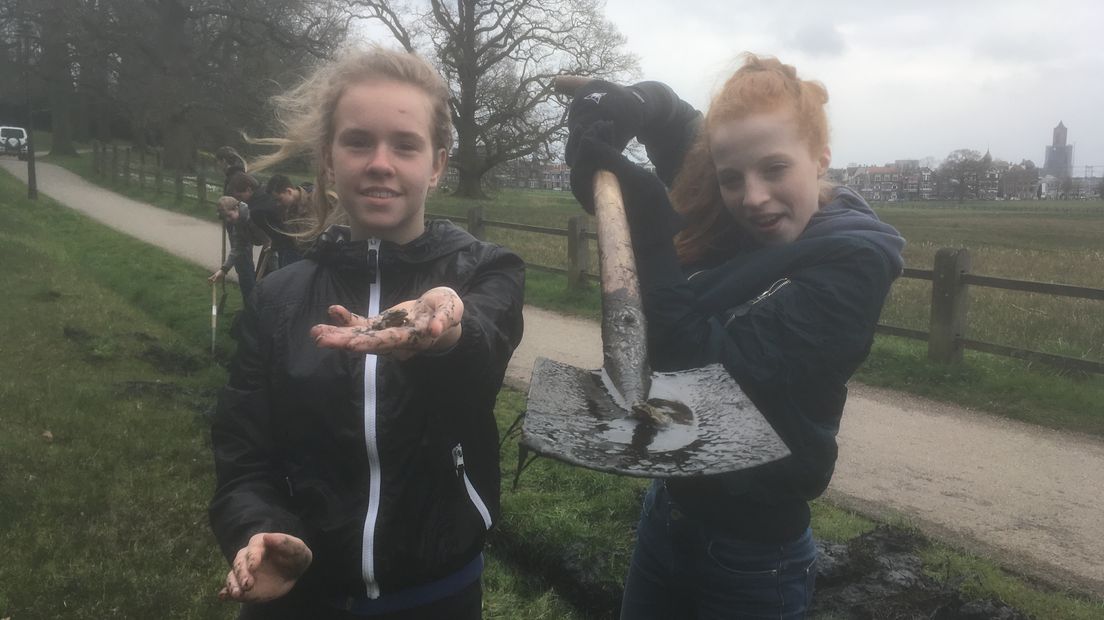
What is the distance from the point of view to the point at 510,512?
375cm

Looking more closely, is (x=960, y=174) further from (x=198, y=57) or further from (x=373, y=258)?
(x=373, y=258)

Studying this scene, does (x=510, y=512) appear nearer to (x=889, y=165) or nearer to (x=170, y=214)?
(x=170, y=214)

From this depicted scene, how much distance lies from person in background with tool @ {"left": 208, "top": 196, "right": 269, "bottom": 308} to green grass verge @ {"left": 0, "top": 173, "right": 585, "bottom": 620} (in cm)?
62

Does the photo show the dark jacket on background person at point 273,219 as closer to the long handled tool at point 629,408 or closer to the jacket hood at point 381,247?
the jacket hood at point 381,247

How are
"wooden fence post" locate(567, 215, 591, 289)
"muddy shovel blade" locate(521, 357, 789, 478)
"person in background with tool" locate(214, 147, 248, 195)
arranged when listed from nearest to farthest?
"muddy shovel blade" locate(521, 357, 789, 478) < "person in background with tool" locate(214, 147, 248, 195) < "wooden fence post" locate(567, 215, 591, 289)

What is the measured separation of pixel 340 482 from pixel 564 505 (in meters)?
2.40

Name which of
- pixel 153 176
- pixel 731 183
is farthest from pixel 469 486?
pixel 153 176

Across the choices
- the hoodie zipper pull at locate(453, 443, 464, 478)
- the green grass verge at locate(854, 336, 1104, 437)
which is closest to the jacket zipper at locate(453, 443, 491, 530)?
the hoodie zipper pull at locate(453, 443, 464, 478)

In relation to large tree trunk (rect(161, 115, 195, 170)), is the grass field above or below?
below

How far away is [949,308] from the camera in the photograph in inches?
277

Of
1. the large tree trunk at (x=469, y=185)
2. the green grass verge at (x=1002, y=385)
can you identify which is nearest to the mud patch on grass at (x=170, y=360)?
the green grass verge at (x=1002, y=385)

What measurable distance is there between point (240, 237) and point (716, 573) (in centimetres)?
738

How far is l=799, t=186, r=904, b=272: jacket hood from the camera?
4.93ft

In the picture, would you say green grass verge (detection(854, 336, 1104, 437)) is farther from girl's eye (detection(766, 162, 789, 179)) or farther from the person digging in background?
girl's eye (detection(766, 162, 789, 179))
